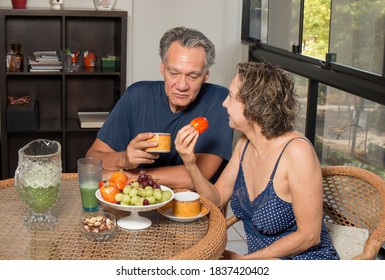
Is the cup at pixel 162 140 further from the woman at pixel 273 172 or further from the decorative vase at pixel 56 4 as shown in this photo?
the decorative vase at pixel 56 4

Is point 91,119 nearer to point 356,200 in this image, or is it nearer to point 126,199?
point 356,200

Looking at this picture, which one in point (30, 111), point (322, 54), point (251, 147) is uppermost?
point (322, 54)

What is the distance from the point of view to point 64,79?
14.9 feet

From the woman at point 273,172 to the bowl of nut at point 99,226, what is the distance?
1.29 feet

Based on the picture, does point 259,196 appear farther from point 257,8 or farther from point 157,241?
point 257,8

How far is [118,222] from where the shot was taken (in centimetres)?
185

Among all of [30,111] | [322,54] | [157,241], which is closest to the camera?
[157,241]

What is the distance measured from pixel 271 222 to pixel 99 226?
59cm

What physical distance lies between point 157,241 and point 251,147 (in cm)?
58

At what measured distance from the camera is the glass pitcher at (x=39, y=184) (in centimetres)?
179

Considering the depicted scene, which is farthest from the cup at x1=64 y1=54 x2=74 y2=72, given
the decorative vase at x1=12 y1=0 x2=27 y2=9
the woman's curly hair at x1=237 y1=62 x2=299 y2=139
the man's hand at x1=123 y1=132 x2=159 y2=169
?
the woman's curly hair at x1=237 y1=62 x2=299 y2=139

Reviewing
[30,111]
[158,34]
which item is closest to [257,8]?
[158,34]

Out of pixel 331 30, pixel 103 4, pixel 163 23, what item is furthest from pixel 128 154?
pixel 163 23

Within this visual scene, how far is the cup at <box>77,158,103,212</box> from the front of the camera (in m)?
1.92
